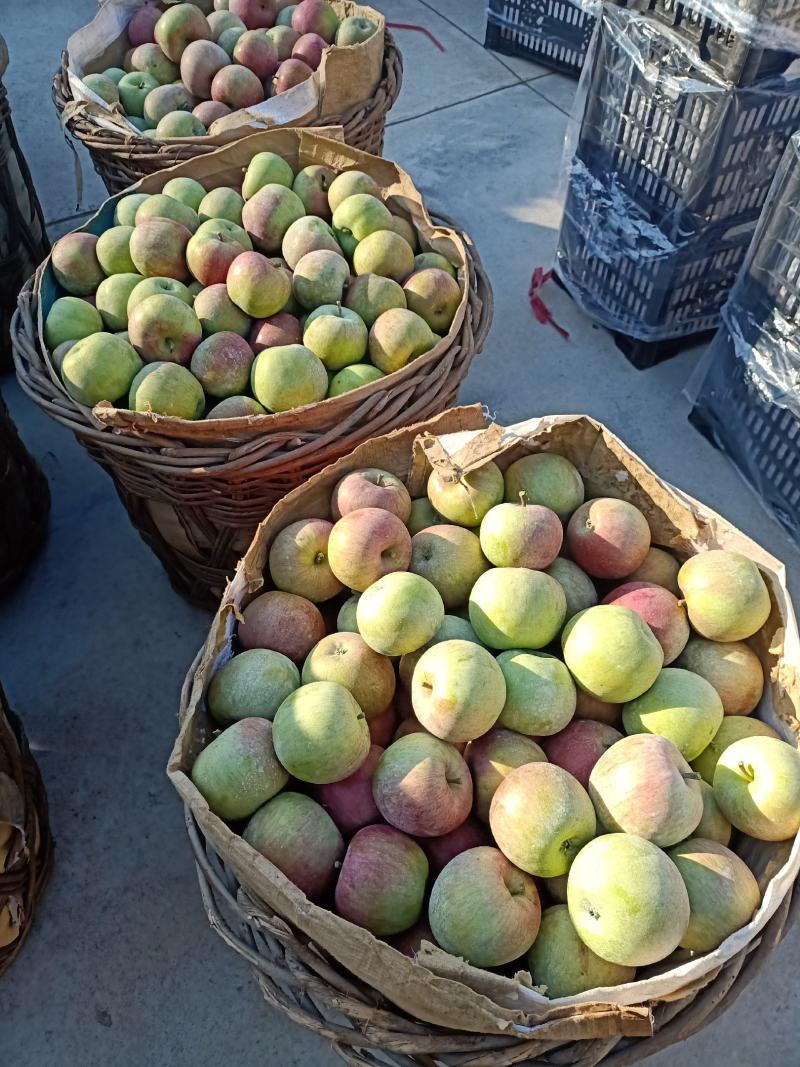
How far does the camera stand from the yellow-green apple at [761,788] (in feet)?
4.19

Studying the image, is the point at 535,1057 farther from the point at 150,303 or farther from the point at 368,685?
the point at 150,303

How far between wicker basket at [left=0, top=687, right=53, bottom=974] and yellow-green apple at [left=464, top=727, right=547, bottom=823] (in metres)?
0.96

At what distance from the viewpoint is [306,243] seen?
2.16 meters

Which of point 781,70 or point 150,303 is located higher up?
point 781,70

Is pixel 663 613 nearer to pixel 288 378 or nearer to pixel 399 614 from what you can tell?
pixel 399 614

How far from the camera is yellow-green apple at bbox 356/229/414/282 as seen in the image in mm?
2152

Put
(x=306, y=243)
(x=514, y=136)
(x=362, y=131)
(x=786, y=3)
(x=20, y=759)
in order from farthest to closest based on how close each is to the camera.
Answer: (x=514, y=136)
(x=362, y=131)
(x=786, y=3)
(x=306, y=243)
(x=20, y=759)

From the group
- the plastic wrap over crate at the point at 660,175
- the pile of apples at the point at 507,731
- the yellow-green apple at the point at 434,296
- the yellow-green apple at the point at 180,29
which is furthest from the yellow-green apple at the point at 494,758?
the yellow-green apple at the point at 180,29

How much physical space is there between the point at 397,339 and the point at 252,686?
0.98 metres

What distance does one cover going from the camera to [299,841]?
1.28 meters

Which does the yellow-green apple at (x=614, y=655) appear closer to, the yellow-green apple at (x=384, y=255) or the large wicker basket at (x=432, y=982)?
the large wicker basket at (x=432, y=982)

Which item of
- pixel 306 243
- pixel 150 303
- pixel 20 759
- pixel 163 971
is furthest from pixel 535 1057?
pixel 306 243

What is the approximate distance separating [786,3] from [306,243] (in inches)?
62.5

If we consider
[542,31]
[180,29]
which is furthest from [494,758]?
[542,31]
